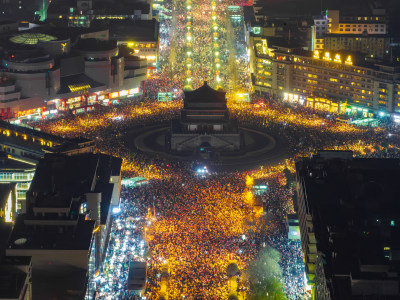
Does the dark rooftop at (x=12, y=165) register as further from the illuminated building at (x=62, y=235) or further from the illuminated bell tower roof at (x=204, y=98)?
the illuminated bell tower roof at (x=204, y=98)

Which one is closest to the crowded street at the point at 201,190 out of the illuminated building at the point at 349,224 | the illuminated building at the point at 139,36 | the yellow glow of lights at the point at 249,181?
the yellow glow of lights at the point at 249,181

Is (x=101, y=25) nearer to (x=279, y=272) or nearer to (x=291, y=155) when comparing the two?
(x=291, y=155)

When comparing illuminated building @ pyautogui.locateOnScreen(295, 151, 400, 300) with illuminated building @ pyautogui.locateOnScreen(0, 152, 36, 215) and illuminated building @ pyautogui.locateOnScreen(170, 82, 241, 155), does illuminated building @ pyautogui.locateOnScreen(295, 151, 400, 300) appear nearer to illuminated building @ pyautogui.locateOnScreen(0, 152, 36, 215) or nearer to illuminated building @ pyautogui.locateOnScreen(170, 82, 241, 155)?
illuminated building @ pyautogui.locateOnScreen(170, 82, 241, 155)

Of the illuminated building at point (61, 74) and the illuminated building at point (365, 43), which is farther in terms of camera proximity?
the illuminated building at point (365, 43)

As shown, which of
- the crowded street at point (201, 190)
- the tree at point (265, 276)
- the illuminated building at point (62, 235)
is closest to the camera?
the illuminated building at point (62, 235)

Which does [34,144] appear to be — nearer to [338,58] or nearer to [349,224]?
[349,224]

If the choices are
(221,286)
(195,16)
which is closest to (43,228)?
(221,286)

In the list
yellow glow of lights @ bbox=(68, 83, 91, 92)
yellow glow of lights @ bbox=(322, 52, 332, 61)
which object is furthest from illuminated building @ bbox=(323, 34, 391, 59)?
yellow glow of lights @ bbox=(68, 83, 91, 92)
